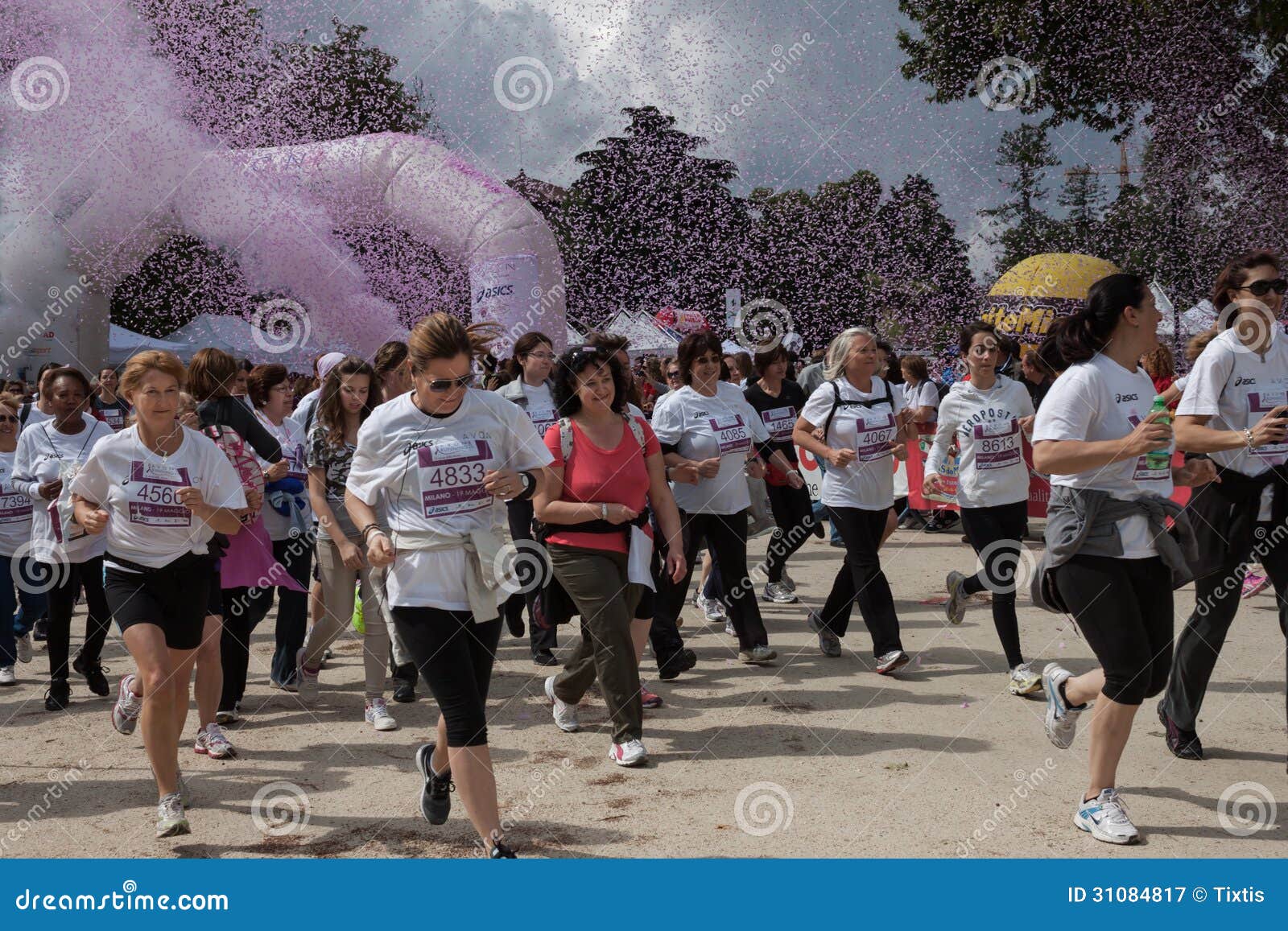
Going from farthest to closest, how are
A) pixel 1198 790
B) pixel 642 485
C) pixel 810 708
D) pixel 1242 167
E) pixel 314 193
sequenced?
pixel 314 193 < pixel 1242 167 < pixel 810 708 < pixel 642 485 < pixel 1198 790

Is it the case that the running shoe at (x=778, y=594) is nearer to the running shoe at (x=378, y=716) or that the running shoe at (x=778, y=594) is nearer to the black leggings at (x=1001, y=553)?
the black leggings at (x=1001, y=553)

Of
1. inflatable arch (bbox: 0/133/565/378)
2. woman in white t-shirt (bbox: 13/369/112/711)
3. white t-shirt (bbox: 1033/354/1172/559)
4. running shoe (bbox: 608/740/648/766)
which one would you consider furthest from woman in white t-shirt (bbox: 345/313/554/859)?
inflatable arch (bbox: 0/133/565/378)

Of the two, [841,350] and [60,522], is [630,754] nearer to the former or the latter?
[841,350]

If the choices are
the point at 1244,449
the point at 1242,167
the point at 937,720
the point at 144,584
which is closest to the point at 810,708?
the point at 937,720

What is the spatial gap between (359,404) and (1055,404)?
138 inches

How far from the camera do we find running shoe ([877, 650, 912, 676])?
6582mm

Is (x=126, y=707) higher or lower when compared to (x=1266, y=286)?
lower

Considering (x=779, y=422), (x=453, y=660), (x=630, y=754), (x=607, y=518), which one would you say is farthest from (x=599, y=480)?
(x=779, y=422)

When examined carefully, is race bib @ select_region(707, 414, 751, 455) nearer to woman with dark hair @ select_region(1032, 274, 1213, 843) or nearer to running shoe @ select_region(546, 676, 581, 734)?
running shoe @ select_region(546, 676, 581, 734)

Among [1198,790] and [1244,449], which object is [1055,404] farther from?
[1198,790]

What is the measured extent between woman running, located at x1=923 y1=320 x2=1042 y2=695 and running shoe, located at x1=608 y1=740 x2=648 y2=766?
2.25 meters

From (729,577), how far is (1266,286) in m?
3.21

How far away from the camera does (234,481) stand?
4.68 meters

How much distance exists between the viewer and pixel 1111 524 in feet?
13.1
